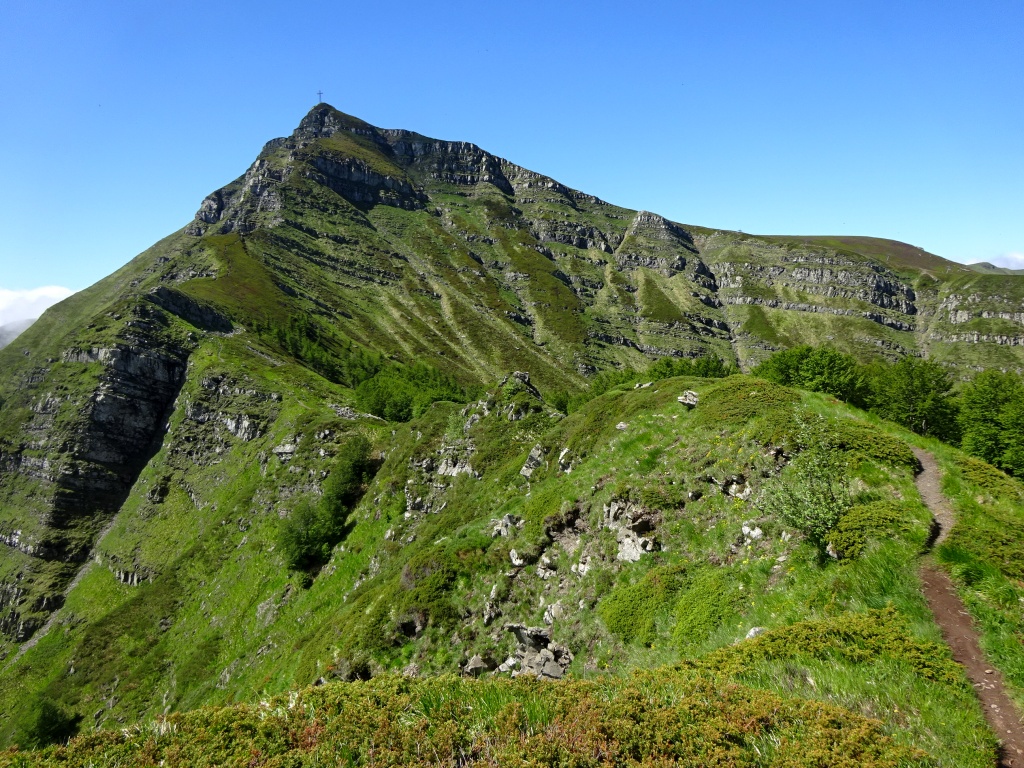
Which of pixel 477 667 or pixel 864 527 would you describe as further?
pixel 477 667

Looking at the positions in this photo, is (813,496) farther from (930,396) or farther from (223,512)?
(223,512)

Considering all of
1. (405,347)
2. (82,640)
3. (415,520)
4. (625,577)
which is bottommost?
(82,640)

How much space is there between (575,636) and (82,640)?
81.7m

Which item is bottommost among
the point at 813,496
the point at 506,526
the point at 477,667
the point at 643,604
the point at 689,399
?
the point at 477,667

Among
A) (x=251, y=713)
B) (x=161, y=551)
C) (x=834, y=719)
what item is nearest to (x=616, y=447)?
(x=834, y=719)

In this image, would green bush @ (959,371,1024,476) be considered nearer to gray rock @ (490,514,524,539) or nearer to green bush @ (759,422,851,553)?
green bush @ (759,422,851,553)

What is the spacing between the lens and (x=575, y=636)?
17.6 meters

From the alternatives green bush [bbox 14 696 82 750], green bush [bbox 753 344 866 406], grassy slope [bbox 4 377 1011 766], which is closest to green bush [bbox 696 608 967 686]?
grassy slope [bbox 4 377 1011 766]

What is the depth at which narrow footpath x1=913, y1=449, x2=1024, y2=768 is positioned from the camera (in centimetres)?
718

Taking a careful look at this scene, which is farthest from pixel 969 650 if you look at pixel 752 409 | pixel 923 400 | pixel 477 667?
pixel 923 400

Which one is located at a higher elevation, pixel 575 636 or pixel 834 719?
pixel 834 719

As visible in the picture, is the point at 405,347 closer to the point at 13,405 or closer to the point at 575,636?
the point at 13,405

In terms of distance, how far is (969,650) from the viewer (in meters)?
9.21

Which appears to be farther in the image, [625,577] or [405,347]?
[405,347]
